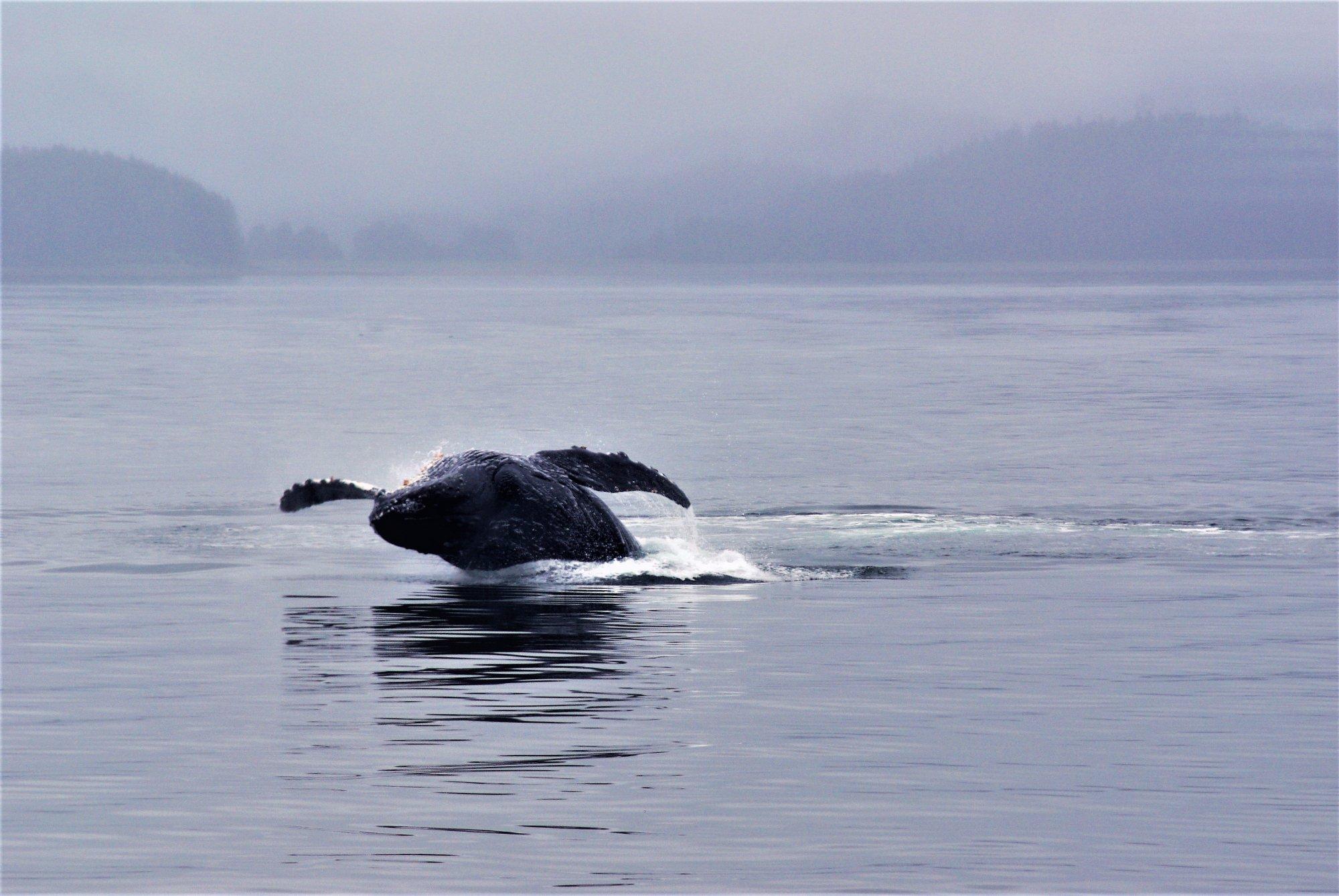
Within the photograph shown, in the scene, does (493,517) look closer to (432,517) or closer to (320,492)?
(432,517)

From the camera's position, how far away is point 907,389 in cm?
4881

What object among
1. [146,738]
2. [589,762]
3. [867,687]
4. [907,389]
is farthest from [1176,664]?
[907,389]

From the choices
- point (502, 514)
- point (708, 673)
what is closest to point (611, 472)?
point (502, 514)

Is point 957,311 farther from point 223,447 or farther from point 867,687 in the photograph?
point 867,687

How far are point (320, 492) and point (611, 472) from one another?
131 inches

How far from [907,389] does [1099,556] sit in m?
29.0

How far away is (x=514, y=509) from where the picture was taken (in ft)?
62.1

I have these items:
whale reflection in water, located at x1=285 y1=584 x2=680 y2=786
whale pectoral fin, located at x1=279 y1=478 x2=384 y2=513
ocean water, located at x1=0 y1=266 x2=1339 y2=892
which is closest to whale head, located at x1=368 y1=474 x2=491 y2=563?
ocean water, located at x1=0 y1=266 x2=1339 y2=892

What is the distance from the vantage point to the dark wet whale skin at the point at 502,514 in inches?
738

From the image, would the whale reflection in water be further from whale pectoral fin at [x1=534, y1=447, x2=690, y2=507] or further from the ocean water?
whale pectoral fin at [x1=534, y1=447, x2=690, y2=507]

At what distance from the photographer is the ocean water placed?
9.89 m

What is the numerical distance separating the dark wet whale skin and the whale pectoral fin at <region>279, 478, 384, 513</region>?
467mm

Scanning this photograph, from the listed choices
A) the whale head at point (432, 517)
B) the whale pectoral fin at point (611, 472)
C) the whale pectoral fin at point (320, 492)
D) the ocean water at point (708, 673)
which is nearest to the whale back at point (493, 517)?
the whale head at point (432, 517)

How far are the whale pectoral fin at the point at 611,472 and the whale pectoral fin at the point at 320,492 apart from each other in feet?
6.74
